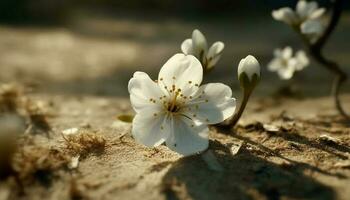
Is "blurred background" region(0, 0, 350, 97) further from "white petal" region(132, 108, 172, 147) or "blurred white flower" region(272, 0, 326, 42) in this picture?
"white petal" region(132, 108, 172, 147)

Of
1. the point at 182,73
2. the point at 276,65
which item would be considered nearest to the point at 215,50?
the point at 182,73

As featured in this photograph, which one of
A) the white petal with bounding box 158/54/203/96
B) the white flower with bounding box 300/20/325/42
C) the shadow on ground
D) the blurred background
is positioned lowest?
the blurred background

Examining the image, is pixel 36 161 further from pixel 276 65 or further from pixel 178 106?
pixel 276 65

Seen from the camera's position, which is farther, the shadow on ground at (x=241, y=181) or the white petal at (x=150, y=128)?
the white petal at (x=150, y=128)

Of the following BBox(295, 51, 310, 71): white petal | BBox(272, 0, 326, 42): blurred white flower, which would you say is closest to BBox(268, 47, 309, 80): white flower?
BBox(295, 51, 310, 71): white petal

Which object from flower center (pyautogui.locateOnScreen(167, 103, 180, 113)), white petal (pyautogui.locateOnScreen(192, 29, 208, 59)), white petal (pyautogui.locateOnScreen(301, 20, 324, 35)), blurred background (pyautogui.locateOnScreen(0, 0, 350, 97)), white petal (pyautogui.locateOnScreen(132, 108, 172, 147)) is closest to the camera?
white petal (pyautogui.locateOnScreen(132, 108, 172, 147))

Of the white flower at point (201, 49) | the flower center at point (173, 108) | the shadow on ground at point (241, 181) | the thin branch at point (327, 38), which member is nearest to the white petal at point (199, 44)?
the white flower at point (201, 49)

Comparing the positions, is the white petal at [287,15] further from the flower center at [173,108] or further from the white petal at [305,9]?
the flower center at [173,108]

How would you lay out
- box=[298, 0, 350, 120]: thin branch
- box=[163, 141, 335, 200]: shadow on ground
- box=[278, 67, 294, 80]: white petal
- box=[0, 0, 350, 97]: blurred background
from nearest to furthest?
box=[163, 141, 335, 200]: shadow on ground < box=[298, 0, 350, 120]: thin branch < box=[278, 67, 294, 80]: white petal < box=[0, 0, 350, 97]: blurred background

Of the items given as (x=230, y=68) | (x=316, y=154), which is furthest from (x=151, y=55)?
(x=316, y=154)
